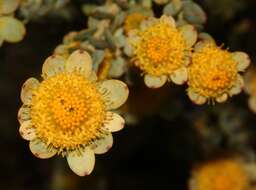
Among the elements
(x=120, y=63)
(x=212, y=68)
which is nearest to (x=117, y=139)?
(x=120, y=63)

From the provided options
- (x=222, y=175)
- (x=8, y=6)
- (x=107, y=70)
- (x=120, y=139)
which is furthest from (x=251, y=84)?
(x=8, y=6)

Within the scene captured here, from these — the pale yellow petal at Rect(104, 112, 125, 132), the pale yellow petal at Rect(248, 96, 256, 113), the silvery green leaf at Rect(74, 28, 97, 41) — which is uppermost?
the silvery green leaf at Rect(74, 28, 97, 41)

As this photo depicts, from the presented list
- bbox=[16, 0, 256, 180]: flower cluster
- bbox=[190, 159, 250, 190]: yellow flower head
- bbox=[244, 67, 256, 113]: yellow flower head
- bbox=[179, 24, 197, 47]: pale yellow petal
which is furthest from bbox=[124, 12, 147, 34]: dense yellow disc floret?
bbox=[190, 159, 250, 190]: yellow flower head

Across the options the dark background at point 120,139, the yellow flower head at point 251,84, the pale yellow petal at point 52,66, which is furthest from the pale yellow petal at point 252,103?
the pale yellow petal at point 52,66

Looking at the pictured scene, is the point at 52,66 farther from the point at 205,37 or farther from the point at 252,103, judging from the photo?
the point at 252,103

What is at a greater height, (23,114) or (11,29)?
(11,29)

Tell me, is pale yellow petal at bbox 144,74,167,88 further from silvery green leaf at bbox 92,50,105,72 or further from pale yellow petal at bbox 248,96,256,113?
pale yellow petal at bbox 248,96,256,113
